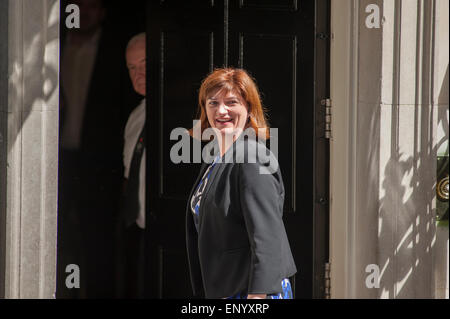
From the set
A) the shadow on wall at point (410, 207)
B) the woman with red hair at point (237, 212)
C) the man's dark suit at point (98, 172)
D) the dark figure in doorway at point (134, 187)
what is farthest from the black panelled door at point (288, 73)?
the man's dark suit at point (98, 172)

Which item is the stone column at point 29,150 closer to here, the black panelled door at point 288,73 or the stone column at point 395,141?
the black panelled door at point 288,73

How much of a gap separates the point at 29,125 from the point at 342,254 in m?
2.46

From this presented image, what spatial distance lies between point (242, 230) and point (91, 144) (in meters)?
3.24

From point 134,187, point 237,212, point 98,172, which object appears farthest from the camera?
point 98,172

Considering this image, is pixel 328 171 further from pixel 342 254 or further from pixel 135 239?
pixel 135 239

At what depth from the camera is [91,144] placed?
6656 millimetres

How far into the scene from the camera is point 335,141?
16.5 ft

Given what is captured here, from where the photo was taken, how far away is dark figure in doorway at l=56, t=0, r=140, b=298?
6.58 m

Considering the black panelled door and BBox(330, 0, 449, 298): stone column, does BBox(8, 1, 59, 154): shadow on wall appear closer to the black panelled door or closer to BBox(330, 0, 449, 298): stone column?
the black panelled door

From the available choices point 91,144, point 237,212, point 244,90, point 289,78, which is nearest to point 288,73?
point 289,78

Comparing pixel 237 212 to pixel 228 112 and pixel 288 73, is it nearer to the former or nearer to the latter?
pixel 228 112

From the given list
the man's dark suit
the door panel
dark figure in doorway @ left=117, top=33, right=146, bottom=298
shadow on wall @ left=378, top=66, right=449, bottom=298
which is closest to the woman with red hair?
the door panel

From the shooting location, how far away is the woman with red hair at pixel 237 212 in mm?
3652
